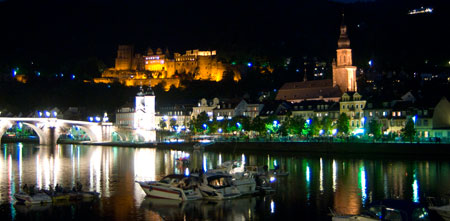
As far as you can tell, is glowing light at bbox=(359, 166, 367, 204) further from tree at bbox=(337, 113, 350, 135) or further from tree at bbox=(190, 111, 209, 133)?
tree at bbox=(190, 111, 209, 133)

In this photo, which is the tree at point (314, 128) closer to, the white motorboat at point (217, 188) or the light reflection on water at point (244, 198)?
the light reflection on water at point (244, 198)

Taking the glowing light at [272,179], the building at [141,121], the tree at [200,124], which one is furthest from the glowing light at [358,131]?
the glowing light at [272,179]

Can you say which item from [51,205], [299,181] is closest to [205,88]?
[299,181]

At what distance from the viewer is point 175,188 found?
125 ft

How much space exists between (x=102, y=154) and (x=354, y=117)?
31417 millimetres

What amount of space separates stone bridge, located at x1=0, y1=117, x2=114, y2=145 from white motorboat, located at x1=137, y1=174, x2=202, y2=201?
63.0 m

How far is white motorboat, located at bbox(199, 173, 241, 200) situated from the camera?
38156 millimetres

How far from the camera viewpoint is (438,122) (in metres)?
70.0

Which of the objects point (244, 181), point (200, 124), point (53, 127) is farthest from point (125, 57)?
point (244, 181)

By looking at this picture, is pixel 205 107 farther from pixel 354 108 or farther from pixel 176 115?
pixel 354 108

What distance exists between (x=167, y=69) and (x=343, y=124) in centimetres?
8300

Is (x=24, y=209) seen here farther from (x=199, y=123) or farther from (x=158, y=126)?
(x=158, y=126)

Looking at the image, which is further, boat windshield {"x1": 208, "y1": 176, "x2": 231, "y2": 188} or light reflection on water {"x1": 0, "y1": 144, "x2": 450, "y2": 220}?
boat windshield {"x1": 208, "y1": 176, "x2": 231, "y2": 188}

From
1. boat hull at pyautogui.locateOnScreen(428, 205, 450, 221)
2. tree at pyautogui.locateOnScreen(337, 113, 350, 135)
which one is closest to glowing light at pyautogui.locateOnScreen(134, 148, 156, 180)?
tree at pyautogui.locateOnScreen(337, 113, 350, 135)
